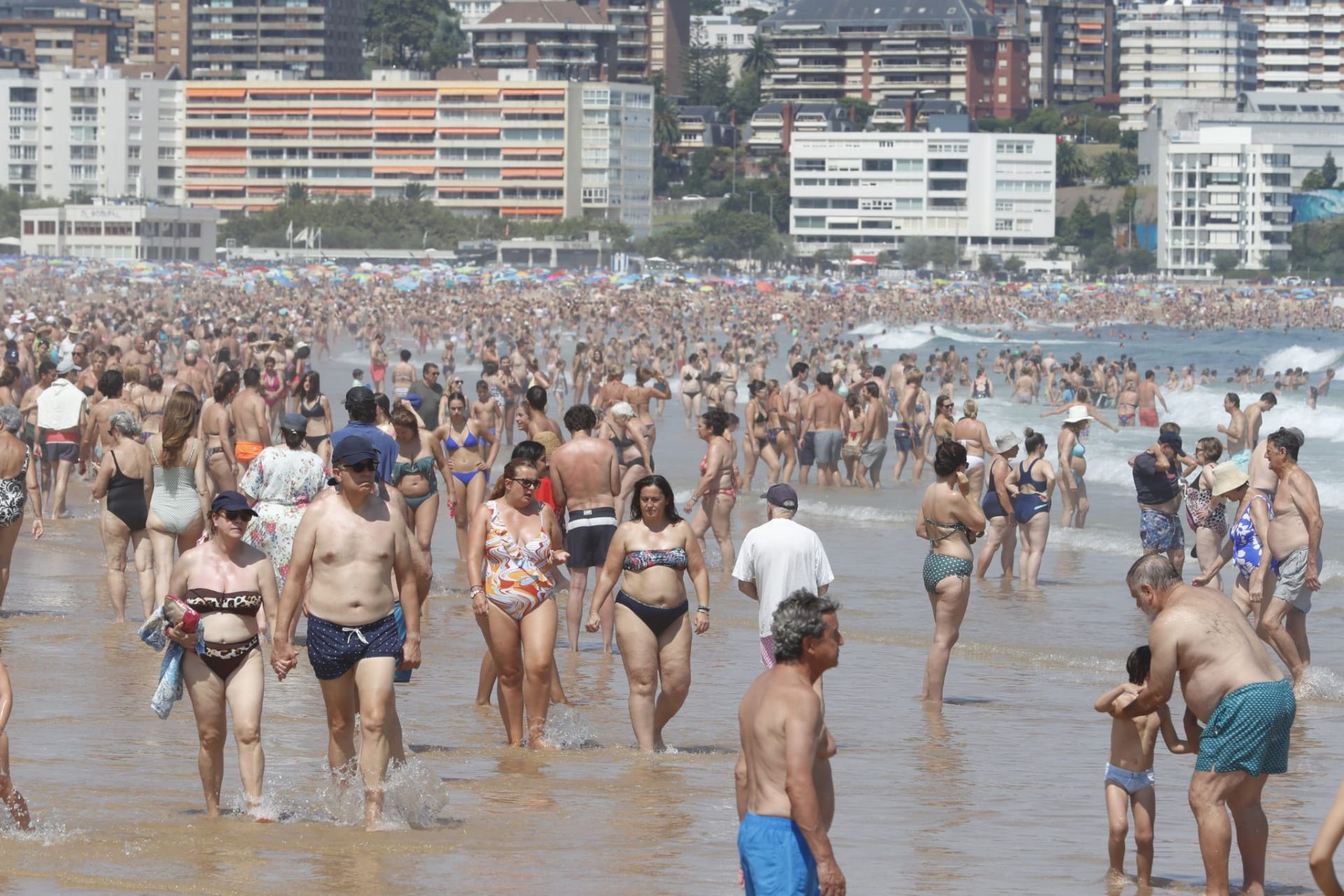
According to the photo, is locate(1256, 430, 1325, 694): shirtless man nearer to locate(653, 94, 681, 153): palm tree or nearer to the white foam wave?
the white foam wave

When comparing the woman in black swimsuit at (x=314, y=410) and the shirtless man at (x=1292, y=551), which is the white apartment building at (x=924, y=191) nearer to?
the woman in black swimsuit at (x=314, y=410)

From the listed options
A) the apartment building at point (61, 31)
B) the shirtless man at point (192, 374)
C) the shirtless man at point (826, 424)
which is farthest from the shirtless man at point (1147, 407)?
the apartment building at point (61, 31)

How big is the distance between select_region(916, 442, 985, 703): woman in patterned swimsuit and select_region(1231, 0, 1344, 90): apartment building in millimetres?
180232

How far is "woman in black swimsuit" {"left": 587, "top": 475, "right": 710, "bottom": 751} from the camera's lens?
7.73 m

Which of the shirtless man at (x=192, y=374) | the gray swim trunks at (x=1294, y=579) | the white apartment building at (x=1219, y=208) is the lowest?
the gray swim trunks at (x=1294, y=579)

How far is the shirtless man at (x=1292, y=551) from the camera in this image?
8.94m

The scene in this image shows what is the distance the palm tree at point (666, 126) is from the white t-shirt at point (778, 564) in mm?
144866

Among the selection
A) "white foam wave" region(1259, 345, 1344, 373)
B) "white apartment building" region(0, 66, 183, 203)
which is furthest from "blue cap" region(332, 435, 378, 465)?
"white apartment building" region(0, 66, 183, 203)

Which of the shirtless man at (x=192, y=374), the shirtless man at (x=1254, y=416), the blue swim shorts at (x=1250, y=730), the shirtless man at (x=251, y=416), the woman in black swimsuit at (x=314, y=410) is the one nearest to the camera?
the blue swim shorts at (x=1250, y=730)

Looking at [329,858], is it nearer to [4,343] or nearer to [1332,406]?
[4,343]

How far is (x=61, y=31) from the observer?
564ft

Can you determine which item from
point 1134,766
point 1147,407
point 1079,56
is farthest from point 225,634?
point 1079,56

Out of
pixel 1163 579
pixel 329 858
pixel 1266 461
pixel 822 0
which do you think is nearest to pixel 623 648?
pixel 329 858

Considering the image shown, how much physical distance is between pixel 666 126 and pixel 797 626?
14937cm
